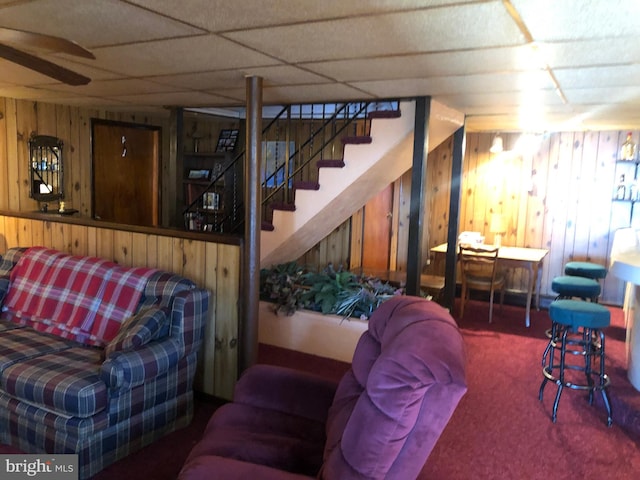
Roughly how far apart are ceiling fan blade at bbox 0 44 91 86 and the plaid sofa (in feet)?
4.19

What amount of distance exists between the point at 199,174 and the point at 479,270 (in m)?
3.69

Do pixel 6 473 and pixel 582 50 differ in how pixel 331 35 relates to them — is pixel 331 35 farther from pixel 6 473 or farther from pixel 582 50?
pixel 6 473

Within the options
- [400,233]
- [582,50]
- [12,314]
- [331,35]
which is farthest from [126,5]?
[400,233]

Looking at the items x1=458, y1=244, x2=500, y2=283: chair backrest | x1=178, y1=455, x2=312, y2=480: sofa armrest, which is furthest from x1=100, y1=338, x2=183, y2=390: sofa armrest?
x1=458, y1=244, x2=500, y2=283: chair backrest

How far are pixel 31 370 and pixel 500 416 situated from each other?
274cm

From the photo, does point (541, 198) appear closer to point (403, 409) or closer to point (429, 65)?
point (429, 65)

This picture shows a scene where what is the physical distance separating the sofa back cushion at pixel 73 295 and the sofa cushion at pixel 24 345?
0.33ft

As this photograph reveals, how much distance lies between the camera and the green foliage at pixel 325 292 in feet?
13.9

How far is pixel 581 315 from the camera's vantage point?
10.4ft

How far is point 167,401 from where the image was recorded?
2861 millimetres

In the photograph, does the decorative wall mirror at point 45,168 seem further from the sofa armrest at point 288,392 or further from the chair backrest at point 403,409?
the chair backrest at point 403,409

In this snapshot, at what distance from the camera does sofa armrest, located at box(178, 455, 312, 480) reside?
1.54 metres

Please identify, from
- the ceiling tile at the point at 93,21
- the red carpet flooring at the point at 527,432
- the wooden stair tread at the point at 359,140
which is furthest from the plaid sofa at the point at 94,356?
the wooden stair tread at the point at 359,140

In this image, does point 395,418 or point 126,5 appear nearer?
point 395,418
